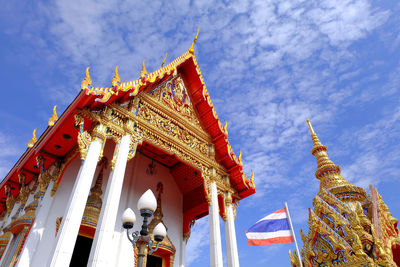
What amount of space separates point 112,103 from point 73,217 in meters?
3.22

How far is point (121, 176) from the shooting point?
21.1 feet

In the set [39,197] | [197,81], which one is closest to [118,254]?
[39,197]

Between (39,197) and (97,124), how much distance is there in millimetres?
3060

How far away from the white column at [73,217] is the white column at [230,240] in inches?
193

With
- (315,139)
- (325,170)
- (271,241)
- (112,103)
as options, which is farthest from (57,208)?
(315,139)

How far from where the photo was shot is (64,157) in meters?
8.33

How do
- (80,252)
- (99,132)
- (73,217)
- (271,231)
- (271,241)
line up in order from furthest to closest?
(271,231) → (271,241) → (80,252) → (99,132) → (73,217)

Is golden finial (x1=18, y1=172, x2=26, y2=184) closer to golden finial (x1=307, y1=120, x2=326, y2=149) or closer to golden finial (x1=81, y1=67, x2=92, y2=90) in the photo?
golden finial (x1=81, y1=67, x2=92, y2=90)

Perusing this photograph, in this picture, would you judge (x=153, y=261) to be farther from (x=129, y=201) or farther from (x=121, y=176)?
(x=121, y=176)

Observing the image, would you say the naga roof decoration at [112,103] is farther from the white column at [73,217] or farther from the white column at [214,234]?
the white column at [214,234]

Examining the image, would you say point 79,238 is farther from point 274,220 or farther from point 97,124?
point 274,220

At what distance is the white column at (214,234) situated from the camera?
7.71 metres

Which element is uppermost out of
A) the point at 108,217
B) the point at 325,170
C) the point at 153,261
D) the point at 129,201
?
the point at 325,170

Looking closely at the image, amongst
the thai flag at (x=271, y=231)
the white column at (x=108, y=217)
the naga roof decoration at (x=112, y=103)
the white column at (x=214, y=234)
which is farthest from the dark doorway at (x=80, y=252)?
the thai flag at (x=271, y=231)
